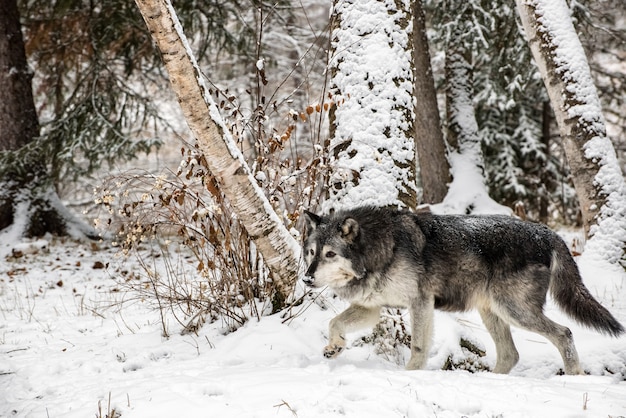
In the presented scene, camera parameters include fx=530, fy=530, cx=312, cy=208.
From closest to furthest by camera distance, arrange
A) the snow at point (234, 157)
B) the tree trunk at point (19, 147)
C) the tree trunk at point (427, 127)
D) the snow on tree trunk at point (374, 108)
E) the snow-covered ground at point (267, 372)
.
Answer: the snow-covered ground at point (267, 372) → the snow at point (234, 157) → the snow on tree trunk at point (374, 108) → the tree trunk at point (427, 127) → the tree trunk at point (19, 147)

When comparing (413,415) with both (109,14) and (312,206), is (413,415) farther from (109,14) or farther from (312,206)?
(109,14)

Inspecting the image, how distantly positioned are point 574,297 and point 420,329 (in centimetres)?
152

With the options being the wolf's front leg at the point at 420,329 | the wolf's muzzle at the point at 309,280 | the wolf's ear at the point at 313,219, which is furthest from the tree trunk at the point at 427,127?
the wolf's muzzle at the point at 309,280

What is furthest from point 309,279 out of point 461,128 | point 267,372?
point 461,128

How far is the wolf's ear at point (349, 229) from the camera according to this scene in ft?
15.9

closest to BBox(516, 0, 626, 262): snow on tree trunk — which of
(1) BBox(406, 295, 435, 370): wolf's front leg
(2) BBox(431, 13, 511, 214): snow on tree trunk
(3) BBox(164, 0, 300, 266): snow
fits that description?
(2) BBox(431, 13, 511, 214): snow on tree trunk

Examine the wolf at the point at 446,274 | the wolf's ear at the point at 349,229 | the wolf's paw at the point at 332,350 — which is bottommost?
the wolf's paw at the point at 332,350

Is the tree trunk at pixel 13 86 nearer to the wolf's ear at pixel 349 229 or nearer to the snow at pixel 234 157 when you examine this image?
the snow at pixel 234 157

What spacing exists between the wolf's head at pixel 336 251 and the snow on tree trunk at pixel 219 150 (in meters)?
0.35

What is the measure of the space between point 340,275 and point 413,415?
1644mm

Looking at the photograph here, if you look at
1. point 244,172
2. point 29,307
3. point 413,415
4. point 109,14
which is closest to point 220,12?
point 109,14

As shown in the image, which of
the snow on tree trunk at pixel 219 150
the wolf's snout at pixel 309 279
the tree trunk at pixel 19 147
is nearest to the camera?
the snow on tree trunk at pixel 219 150

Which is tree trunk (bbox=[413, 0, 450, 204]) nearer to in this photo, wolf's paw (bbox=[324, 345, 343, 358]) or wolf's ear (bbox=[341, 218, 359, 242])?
wolf's ear (bbox=[341, 218, 359, 242])

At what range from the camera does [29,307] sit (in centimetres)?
695
